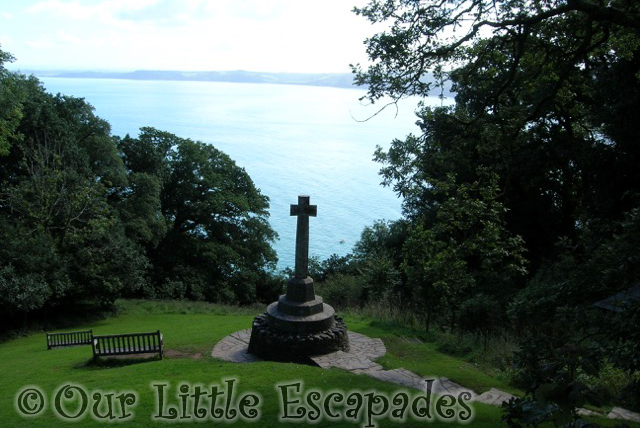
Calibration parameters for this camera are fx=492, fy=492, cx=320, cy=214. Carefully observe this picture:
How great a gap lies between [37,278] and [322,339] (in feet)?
47.3

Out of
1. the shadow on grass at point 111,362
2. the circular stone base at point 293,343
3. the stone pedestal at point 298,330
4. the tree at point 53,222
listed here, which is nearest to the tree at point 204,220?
the tree at point 53,222

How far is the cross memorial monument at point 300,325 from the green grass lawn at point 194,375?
1.26m

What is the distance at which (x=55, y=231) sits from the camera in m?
24.4

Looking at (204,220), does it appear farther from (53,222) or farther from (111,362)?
(111,362)

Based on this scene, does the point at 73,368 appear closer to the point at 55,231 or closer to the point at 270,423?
the point at 270,423

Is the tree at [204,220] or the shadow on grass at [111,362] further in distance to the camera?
the tree at [204,220]

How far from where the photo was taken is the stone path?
28.5ft

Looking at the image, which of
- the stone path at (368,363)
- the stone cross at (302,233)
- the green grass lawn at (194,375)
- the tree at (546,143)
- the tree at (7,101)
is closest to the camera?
the tree at (546,143)

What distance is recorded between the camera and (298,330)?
39.8 ft

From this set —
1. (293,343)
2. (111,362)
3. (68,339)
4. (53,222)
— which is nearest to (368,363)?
(293,343)

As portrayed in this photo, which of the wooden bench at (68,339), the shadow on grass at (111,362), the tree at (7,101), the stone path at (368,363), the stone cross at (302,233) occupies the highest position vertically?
the tree at (7,101)

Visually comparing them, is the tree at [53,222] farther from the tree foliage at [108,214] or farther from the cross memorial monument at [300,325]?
the cross memorial monument at [300,325]

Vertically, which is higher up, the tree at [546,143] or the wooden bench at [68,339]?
the tree at [546,143]

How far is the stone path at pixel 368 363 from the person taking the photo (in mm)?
8695
